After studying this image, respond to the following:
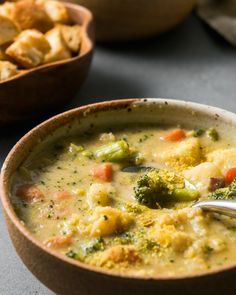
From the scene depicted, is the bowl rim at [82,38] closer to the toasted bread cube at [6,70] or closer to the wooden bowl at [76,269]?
the toasted bread cube at [6,70]

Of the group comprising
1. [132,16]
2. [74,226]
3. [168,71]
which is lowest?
[168,71]

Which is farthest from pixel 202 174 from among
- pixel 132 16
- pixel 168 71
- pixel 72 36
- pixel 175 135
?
pixel 132 16

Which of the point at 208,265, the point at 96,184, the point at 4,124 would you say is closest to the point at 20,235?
the point at 96,184

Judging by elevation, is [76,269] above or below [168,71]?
above

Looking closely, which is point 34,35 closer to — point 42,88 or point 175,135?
point 42,88

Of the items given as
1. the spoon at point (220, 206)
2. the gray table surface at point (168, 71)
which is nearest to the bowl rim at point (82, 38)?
the gray table surface at point (168, 71)

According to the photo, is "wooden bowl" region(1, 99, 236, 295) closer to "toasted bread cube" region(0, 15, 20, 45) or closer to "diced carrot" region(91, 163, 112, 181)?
"diced carrot" region(91, 163, 112, 181)

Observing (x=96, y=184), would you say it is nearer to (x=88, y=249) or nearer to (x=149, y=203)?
(x=149, y=203)
